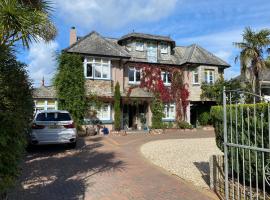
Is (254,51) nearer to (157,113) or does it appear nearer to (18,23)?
(157,113)

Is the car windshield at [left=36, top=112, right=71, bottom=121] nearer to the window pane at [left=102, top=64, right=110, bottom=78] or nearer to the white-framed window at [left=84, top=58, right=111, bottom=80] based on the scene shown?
Result: the white-framed window at [left=84, top=58, right=111, bottom=80]

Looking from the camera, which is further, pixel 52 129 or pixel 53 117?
pixel 53 117

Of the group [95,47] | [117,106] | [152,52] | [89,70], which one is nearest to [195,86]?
[152,52]

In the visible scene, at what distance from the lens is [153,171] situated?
9.88 m

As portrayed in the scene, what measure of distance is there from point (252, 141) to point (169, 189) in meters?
2.29

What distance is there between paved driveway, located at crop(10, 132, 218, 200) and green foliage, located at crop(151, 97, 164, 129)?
13.0 m

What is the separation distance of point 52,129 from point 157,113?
45.7 ft

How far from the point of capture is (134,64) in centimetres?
2747

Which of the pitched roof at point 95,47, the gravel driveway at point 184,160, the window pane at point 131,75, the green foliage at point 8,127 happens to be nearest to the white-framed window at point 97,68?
the pitched roof at point 95,47

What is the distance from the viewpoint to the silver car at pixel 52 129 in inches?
528

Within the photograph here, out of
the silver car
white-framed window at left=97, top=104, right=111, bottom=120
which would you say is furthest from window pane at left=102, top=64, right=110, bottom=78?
the silver car

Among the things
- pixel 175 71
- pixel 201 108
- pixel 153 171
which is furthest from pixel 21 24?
pixel 201 108

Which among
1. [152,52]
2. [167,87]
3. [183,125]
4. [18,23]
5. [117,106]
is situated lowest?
[183,125]

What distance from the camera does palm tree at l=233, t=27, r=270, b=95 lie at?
26.6 metres
